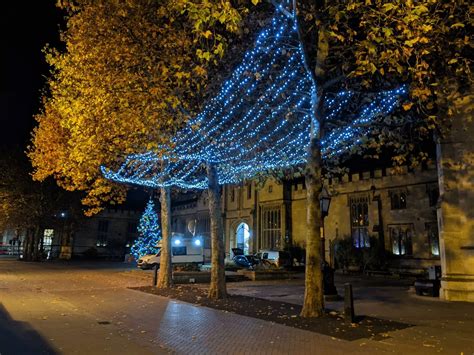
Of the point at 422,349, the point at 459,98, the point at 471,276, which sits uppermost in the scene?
the point at 459,98

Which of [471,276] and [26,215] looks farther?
[26,215]

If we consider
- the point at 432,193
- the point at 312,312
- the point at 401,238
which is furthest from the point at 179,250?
the point at 312,312

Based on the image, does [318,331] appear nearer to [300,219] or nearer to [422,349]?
[422,349]

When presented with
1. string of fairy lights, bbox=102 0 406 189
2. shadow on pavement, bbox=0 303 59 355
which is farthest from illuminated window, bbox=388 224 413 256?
shadow on pavement, bbox=0 303 59 355

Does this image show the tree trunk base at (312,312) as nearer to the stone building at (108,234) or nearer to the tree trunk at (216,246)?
the tree trunk at (216,246)

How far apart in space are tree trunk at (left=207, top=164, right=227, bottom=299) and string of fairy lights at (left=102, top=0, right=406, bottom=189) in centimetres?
78

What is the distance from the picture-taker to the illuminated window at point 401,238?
27109 mm

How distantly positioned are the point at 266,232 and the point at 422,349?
104ft

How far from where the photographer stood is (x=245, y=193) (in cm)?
4281

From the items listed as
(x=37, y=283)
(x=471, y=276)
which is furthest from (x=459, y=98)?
(x=37, y=283)

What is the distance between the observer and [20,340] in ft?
24.8

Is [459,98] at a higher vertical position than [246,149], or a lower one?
higher

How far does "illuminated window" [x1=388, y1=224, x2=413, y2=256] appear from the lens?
88.9 feet

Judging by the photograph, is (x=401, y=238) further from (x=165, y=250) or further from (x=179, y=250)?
(x=165, y=250)
